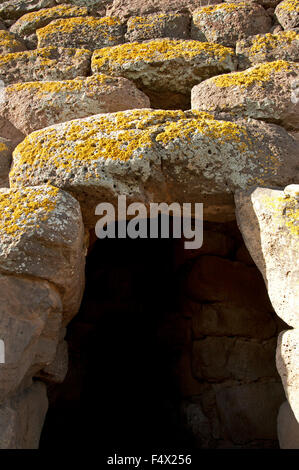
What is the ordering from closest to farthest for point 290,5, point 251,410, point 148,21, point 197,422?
1. point 290,5
2. point 148,21
3. point 251,410
4. point 197,422

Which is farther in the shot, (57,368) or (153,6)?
(153,6)

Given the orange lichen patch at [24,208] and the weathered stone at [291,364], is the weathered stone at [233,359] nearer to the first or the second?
the weathered stone at [291,364]

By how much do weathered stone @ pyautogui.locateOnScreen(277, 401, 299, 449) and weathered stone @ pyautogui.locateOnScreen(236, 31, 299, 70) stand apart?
2044mm

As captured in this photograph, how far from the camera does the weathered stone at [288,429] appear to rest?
2.07 meters

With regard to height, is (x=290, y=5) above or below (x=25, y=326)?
above

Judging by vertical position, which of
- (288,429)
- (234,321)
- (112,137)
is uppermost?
(112,137)

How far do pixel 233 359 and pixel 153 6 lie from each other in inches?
108

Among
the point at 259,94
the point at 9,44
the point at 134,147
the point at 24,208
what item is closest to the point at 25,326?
the point at 24,208

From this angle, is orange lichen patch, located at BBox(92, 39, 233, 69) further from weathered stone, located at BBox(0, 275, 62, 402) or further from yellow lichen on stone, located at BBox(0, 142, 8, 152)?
weathered stone, located at BBox(0, 275, 62, 402)

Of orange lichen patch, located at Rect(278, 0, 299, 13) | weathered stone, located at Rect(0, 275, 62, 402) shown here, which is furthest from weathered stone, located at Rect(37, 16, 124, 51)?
weathered stone, located at Rect(0, 275, 62, 402)

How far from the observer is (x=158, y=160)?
2.28 meters

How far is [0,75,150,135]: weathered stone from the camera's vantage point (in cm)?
278

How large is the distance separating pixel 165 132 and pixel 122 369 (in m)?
2.78

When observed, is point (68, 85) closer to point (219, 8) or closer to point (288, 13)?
point (219, 8)
